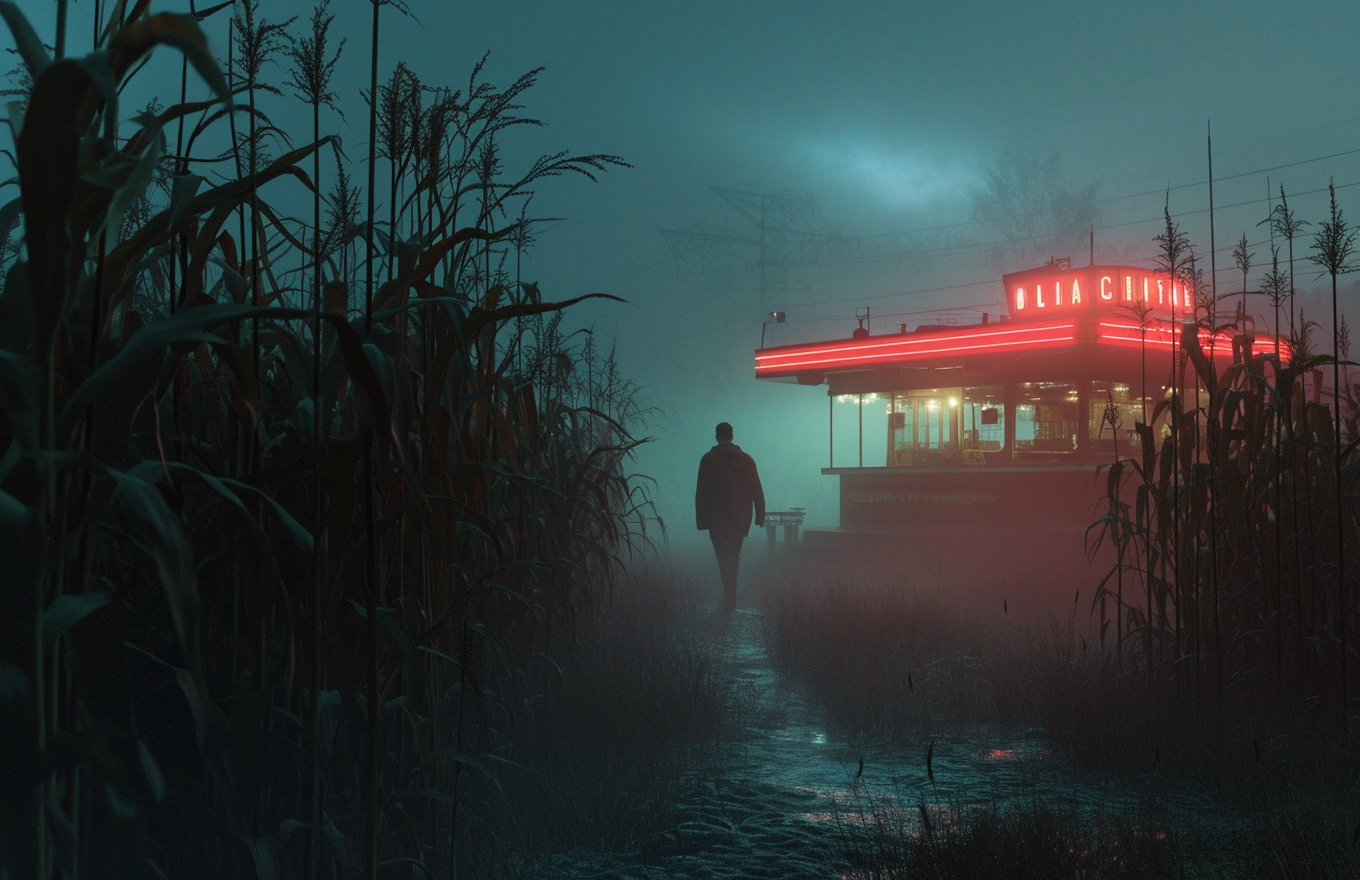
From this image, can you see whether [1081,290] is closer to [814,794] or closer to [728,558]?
[728,558]

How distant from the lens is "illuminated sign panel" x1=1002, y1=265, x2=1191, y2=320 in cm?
1494

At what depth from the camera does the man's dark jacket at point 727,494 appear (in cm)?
1002

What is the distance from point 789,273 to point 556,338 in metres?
121

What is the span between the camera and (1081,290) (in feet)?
50.0

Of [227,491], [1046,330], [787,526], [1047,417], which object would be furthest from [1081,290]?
[227,491]

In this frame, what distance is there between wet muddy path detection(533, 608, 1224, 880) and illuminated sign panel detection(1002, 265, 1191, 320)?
450 inches

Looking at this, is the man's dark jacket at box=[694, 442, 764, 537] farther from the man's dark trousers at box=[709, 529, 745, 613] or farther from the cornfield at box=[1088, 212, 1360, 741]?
the cornfield at box=[1088, 212, 1360, 741]

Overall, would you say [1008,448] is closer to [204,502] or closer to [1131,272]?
[1131,272]

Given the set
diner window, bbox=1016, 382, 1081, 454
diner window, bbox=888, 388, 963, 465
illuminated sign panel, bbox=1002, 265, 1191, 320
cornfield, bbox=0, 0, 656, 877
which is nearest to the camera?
cornfield, bbox=0, 0, 656, 877

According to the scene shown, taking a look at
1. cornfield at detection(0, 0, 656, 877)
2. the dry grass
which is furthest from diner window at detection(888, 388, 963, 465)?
cornfield at detection(0, 0, 656, 877)

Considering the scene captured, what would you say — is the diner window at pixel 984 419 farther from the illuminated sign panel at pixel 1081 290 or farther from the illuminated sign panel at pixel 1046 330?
the illuminated sign panel at pixel 1081 290

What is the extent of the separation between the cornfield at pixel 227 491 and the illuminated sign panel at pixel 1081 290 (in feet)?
45.5

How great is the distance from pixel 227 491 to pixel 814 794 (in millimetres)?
3287

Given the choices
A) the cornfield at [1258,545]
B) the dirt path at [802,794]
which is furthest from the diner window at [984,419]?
the cornfield at [1258,545]
